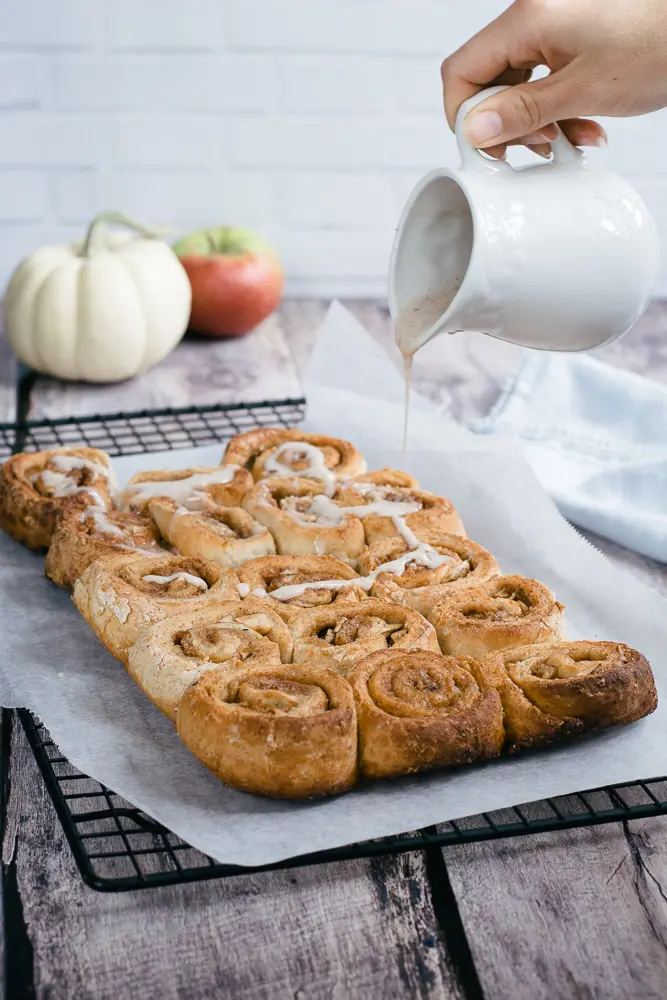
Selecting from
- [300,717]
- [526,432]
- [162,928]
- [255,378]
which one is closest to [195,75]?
[255,378]

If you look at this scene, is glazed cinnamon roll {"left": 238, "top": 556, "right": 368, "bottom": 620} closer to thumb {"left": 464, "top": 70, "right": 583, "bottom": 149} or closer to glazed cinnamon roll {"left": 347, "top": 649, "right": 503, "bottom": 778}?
glazed cinnamon roll {"left": 347, "top": 649, "right": 503, "bottom": 778}

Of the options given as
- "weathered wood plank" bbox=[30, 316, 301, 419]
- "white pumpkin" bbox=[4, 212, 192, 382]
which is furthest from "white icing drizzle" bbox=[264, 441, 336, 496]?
"white pumpkin" bbox=[4, 212, 192, 382]

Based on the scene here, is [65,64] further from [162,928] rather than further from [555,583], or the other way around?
[162,928]

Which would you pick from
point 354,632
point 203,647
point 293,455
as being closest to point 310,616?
point 354,632

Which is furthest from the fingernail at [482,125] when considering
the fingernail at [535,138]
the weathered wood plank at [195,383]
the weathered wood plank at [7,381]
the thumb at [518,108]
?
the weathered wood plank at [7,381]

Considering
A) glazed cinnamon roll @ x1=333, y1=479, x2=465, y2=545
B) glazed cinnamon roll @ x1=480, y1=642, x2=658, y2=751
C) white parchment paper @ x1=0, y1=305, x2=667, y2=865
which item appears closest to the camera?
white parchment paper @ x1=0, y1=305, x2=667, y2=865

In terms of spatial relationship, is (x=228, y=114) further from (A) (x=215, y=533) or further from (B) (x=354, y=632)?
(B) (x=354, y=632)
